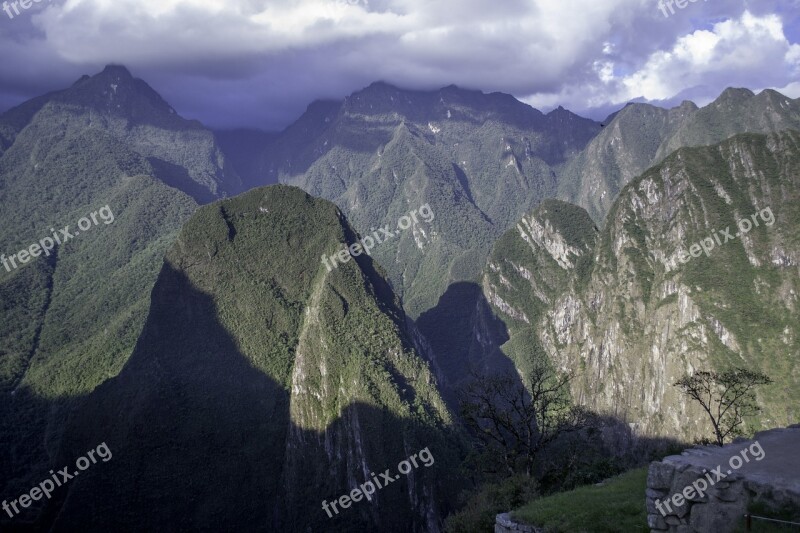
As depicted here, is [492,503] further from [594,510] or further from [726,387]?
[726,387]

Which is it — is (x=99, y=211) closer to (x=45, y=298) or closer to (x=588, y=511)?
(x=45, y=298)

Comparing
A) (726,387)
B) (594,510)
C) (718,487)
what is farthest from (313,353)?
(718,487)

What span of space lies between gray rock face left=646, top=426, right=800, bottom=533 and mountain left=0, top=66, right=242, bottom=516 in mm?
86837

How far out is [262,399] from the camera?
73.6 meters

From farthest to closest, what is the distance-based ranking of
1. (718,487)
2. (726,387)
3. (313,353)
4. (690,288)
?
(690,288) < (313,353) < (726,387) < (718,487)

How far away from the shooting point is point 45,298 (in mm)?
122938

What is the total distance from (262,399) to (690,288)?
65259 millimetres

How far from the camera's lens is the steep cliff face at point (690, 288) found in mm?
75562

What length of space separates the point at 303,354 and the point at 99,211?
116 meters

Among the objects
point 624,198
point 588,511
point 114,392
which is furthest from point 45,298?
point 588,511

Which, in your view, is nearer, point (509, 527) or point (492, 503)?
point (509, 527)

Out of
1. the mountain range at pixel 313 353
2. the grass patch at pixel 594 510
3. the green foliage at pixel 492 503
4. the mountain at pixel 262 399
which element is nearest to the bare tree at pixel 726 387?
the grass patch at pixel 594 510

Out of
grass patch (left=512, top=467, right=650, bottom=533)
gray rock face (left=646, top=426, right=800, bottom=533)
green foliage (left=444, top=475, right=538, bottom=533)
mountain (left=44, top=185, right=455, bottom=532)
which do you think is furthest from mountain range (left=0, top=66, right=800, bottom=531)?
gray rock face (left=646, top=426, right=800, bottom=533)

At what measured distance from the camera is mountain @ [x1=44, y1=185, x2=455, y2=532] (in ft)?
210
